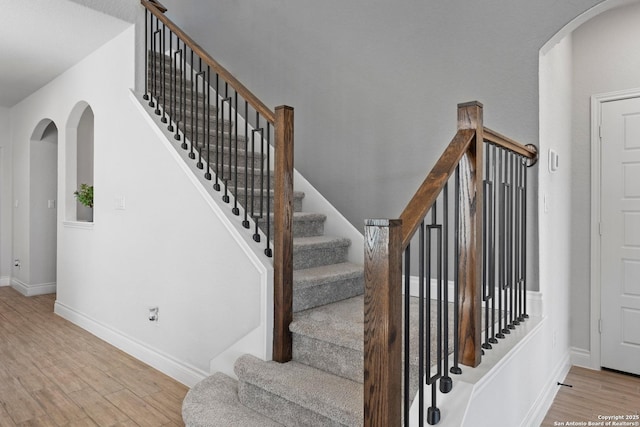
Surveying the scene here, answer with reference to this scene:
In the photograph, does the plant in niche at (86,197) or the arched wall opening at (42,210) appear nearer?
the plant in niche at (86,197)

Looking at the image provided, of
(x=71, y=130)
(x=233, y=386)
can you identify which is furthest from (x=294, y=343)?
(x=71, y=130)

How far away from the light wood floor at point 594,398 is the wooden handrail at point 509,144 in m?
1.54

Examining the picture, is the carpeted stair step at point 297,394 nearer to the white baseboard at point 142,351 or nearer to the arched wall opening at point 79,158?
the white baseboard at point 142,351

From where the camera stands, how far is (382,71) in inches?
120

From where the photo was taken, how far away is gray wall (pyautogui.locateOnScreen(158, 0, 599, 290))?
2490 millimetres

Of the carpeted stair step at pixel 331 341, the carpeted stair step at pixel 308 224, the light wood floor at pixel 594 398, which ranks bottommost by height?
the light wood floor at pixel 594 398

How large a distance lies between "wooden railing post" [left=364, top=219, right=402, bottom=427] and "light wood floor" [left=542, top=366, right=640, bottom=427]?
170cm

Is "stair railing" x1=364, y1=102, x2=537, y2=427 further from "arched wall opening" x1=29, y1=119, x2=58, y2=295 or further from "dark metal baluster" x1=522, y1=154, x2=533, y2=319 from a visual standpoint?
"arched wall opening" x1=29, y1=119, x2=58, y2=295

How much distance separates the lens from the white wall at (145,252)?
2.44 m

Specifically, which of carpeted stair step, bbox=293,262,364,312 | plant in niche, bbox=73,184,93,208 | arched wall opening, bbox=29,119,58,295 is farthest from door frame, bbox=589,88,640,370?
arched wall opening, bbox=29,119,58,295

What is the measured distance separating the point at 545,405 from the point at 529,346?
605mm

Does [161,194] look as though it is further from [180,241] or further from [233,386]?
[233,386]

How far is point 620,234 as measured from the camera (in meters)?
3.13

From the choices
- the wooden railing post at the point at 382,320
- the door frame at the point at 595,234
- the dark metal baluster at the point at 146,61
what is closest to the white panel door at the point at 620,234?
the door frame at the point at 595,234
